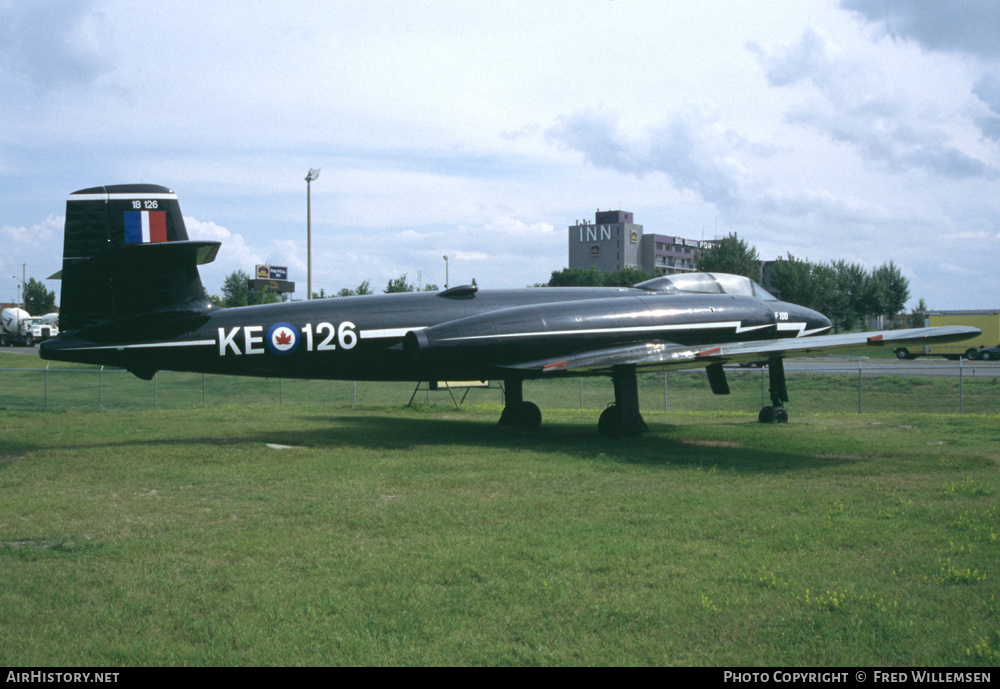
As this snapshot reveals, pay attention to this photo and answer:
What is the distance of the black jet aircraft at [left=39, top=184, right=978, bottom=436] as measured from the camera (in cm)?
1338

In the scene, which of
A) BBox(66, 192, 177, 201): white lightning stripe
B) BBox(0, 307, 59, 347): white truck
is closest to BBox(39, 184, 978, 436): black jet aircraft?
BBox(66, 192, 177, 201): white lightning stripe

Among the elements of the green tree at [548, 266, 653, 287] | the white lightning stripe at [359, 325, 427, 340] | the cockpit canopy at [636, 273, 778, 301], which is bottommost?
the white lightning stripe at [359, 325, 427, 340]

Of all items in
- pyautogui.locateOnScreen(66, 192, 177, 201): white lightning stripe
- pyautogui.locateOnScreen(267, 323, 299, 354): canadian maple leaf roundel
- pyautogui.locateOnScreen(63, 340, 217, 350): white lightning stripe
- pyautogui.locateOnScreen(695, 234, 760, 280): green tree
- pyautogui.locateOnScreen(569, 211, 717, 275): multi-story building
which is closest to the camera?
pyautogui.locateOnScreen(66, 192, 177, 201): white lightning stripe

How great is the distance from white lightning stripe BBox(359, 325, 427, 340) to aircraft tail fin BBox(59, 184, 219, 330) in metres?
3.40

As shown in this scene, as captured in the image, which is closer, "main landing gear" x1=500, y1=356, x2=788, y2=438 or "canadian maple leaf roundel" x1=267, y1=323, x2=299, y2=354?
"canadian maple leaf roundel" x1=267, y1=323, x2=299, y2=354

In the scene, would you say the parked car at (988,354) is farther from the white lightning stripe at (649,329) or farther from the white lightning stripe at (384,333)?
the white lightning stripe at (384,333)

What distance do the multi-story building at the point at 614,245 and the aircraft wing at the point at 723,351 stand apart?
5295 inches

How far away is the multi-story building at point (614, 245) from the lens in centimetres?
15138

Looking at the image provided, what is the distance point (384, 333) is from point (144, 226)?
16.2 feet

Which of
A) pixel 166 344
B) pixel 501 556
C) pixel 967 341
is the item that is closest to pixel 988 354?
pixel 967 341

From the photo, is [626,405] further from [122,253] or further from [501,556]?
[122,253]

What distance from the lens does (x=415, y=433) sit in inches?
663

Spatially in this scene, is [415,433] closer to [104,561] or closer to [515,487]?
[515,487]

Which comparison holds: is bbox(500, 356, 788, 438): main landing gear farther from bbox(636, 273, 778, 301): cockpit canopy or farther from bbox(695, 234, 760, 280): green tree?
bbox(695, 234, 760, 280): green tree
